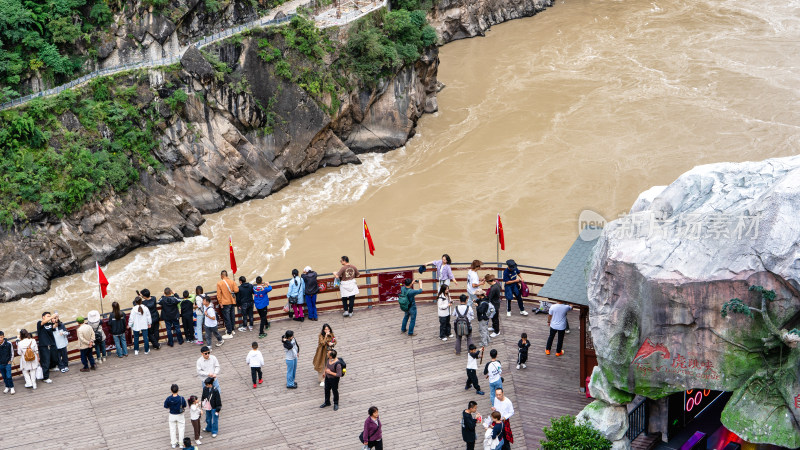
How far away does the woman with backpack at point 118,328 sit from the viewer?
27.3 metres

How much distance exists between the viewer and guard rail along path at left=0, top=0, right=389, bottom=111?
144 ft

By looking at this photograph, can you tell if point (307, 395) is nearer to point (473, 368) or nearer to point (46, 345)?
point (473, 368)

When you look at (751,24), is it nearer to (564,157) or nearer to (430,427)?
(564,157)

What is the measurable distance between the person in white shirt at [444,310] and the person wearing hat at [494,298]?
41.3 inches

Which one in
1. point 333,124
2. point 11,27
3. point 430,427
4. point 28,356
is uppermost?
point 11,27

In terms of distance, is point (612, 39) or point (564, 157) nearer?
point (564, 157)

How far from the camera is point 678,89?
57062 millimetres

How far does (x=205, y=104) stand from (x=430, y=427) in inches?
994

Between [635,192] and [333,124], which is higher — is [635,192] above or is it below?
below

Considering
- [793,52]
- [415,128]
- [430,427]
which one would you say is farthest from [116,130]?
[793,52]

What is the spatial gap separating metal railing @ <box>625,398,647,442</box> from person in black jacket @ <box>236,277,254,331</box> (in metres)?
10.3

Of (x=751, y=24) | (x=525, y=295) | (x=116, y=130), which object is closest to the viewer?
(x=525, y=295)

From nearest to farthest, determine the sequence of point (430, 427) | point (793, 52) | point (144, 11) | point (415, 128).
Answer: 1. point (430, 427)
2. point (144, 11)
3. point (415, 128)
4. point (793, 52)

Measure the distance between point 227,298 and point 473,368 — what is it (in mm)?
6882
